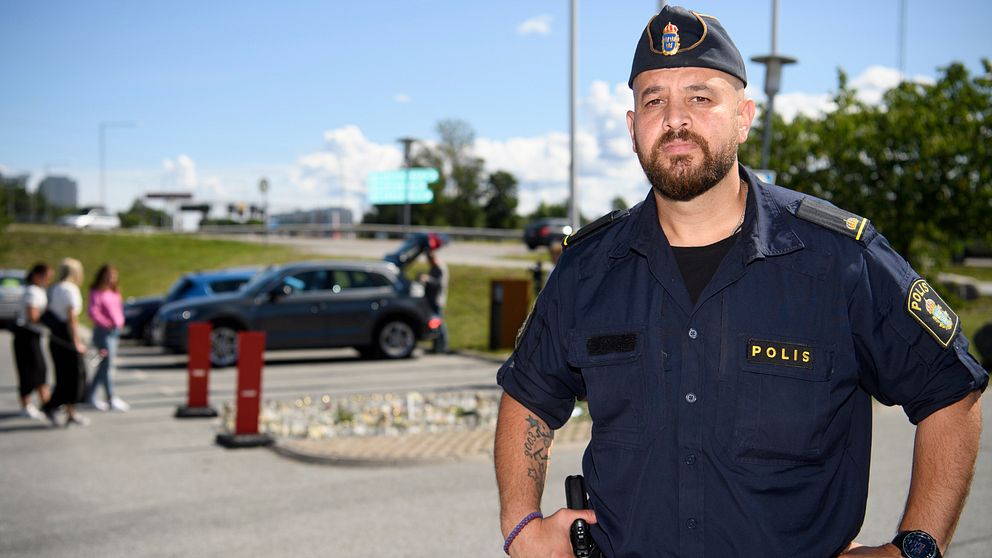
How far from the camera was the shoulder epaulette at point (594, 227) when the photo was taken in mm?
Answer: 2756

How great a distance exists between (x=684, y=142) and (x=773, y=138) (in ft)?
46.1

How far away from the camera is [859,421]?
2379 mm

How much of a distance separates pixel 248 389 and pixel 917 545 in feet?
27.1

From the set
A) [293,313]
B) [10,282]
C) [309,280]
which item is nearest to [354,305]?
[309,280]

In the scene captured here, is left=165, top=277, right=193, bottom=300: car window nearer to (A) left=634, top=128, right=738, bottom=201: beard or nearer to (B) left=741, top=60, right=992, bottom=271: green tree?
(B) left=741, top=60, right=992, bottom=271: green tree

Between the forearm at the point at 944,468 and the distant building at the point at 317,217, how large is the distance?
211ft

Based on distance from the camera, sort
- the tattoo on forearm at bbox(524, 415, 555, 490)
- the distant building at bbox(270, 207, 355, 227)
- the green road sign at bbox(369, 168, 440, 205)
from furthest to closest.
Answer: the distant building at bbox(270, 207, 355, 227) < the green road sign at bbox(369, 168, 440, 205) < the tattoo on forearm at bbox(524, 415, 555, 490)

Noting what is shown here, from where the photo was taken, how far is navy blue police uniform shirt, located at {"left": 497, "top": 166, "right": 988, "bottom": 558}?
7.52 feet

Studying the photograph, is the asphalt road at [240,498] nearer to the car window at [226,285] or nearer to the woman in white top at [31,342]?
the woman in white top at [31,342]

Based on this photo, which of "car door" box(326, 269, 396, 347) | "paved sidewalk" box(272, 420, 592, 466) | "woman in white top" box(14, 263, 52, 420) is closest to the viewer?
"paved sidewalk" box(272, 420, 592, 466)

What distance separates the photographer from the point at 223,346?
1692 centimetres

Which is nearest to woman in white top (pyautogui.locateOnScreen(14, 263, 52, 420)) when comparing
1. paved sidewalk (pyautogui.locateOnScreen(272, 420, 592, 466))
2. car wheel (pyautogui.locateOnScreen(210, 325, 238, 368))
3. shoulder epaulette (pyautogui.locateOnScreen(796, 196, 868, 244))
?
paved sidewalk (pyautogui.locateOnScreen(272, 420, 592, 466))

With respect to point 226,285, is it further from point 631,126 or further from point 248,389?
point 631,126

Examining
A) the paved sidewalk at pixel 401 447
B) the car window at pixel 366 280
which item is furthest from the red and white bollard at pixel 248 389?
the car window at pixel 366 280
